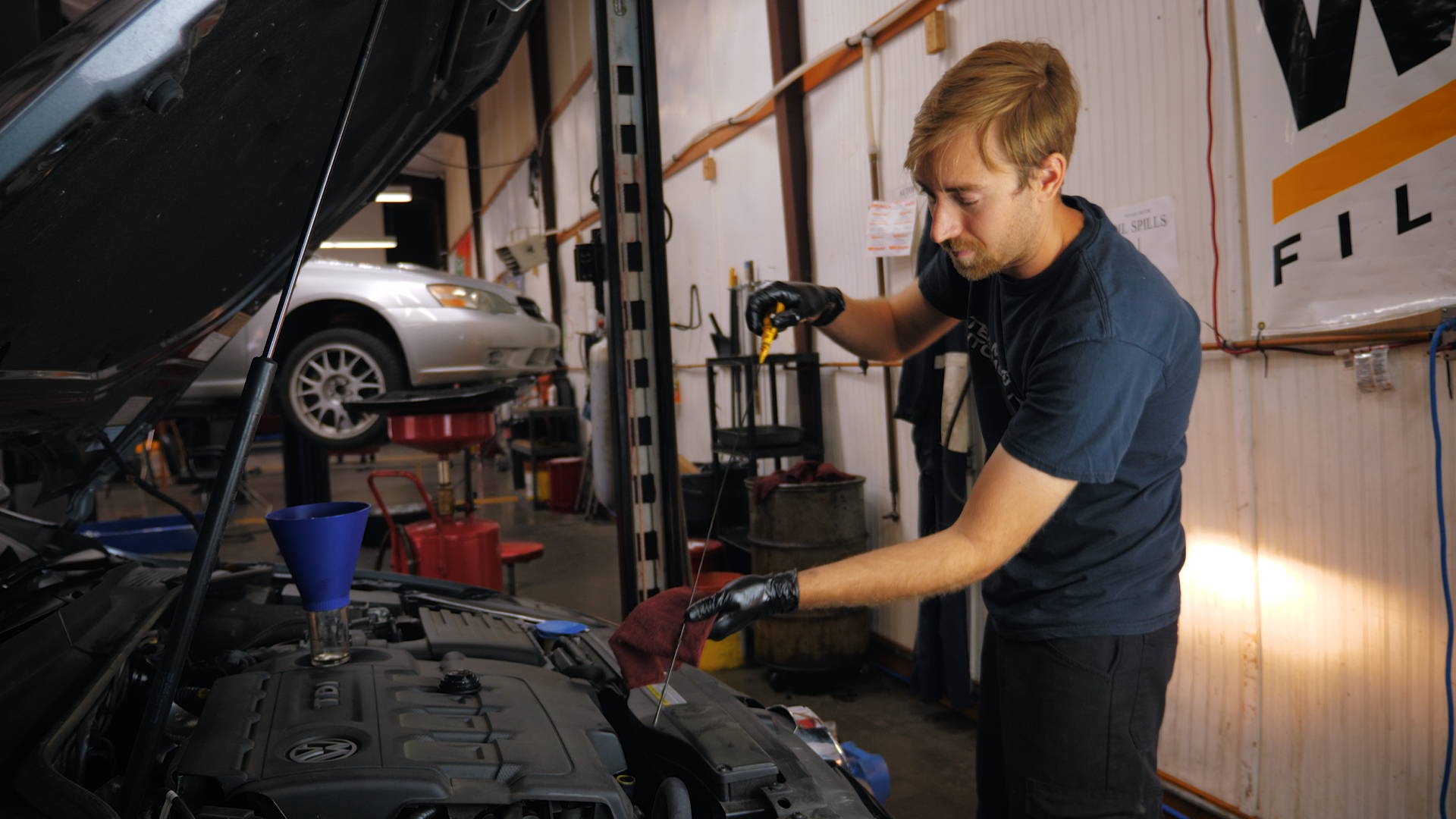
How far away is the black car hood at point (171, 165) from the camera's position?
0.68m

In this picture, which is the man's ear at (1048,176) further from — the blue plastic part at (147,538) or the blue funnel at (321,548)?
the blue plastic part at (147,538)

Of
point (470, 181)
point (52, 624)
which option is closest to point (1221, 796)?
point (52, 624)

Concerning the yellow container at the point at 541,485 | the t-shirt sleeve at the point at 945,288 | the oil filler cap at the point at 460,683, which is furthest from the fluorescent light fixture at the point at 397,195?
the oil filler cap at the point at 460,683

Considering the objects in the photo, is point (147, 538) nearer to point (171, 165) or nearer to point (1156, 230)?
point (171, 165)

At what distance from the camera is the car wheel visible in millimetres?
4633

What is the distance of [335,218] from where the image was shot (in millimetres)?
1658

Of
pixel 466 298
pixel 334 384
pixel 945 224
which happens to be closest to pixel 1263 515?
pixel 945 224

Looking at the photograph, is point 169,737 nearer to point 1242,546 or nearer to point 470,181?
point 1242,546

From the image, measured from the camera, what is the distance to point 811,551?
3.66 meters

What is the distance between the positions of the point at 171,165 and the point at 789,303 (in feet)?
3.75

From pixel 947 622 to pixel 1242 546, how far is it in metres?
1.13

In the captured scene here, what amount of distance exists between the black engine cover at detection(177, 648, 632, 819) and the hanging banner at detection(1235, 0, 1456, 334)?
74.1 inches

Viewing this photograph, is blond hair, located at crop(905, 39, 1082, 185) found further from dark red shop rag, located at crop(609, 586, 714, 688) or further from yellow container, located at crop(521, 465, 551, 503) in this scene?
yellow container, located at crop(521, 465, 551, 503)

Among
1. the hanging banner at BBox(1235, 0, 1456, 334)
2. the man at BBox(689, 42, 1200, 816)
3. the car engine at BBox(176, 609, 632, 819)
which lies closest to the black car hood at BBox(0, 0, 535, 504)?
the car engine at BBox(176, 609, 632, 819)
